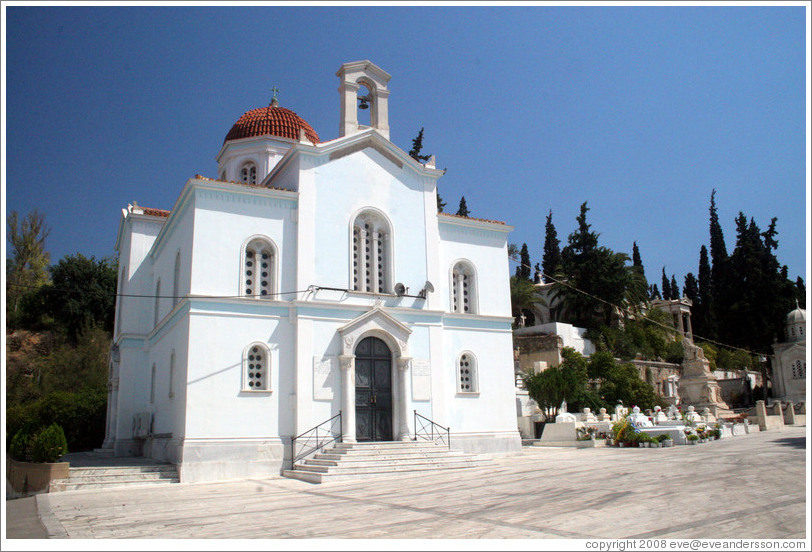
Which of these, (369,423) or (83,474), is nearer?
(83,474)

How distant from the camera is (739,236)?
5731cm

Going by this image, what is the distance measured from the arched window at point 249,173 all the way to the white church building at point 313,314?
4490mm

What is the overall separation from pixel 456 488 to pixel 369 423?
21.4 feet

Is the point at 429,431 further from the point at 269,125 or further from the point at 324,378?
the point at 269,125

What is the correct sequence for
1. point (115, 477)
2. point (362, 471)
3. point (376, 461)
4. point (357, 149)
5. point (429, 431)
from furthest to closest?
point (357, 149) < point (429, 431) < point (376, 461) < point (362, 471) < point (115, 477)

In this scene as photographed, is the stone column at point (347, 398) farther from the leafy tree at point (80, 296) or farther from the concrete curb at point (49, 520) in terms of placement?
the leafy tree at point (80, 296)

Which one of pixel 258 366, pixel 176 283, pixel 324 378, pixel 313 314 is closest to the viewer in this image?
pixel 258 366

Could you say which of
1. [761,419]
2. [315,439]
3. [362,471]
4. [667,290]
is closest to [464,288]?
[315,439]

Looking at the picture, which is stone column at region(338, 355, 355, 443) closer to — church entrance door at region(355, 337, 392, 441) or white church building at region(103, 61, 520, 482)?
white church building at region(103, 61, 520, 482)

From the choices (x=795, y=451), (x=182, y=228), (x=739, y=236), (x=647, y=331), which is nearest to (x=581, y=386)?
(x=795, y=451)

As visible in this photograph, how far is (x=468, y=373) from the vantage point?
22.4 metres

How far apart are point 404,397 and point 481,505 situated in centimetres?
924

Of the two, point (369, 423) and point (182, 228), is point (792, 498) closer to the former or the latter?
point (369, 423)

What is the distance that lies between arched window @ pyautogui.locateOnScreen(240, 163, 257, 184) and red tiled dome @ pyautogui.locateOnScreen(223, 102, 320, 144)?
53.3 inches
